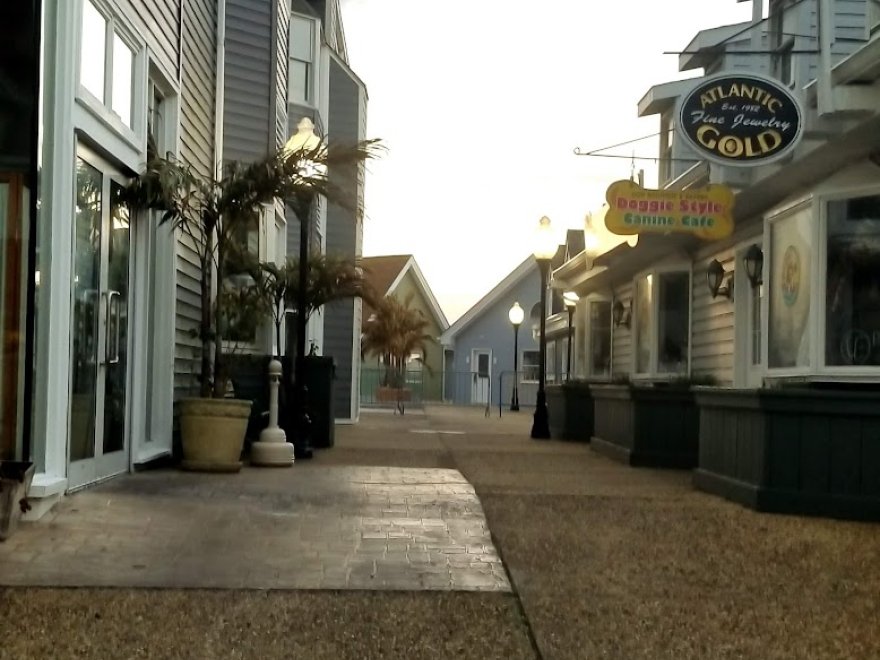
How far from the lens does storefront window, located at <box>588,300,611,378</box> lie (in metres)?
19.0

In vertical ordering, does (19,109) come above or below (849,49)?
below

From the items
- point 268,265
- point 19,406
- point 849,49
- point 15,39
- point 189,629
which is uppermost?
point 849,49

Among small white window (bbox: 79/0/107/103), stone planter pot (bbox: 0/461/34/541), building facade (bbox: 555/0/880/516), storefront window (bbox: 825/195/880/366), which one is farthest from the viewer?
storefront window (bbox: 825/195/880/366)

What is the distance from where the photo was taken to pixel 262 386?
42.0ft

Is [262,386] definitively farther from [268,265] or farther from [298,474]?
[298,474]

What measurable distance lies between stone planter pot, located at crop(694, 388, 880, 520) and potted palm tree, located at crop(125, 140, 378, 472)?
163 inches

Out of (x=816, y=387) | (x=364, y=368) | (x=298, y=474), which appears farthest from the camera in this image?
(x=364, y=368)

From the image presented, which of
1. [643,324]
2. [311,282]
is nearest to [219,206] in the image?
[311,282]

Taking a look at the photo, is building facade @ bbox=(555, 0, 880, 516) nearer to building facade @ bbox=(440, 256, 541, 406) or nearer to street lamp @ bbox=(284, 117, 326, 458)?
street lamp @ bbox=(284, 117, 326, 458)

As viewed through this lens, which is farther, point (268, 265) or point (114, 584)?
point (268, 265)

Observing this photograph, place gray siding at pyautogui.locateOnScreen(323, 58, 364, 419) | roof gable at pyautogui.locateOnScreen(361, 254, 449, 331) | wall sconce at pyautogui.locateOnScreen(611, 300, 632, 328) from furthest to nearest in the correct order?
roof gable at pyautogui.locateOnScreen(361, 254, 449, 331) → gray siding at pyautogui.locateOnScreen(323, 58, 364, 419) → wall sconce at pyautogui.locateOnScreen(611, 300, 632, 328)

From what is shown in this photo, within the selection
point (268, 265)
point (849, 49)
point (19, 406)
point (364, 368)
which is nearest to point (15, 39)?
point (19, 406)

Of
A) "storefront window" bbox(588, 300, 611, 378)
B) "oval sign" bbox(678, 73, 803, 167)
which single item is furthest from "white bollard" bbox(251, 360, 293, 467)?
"storefront window" bbox(588, 300, 611, 378)

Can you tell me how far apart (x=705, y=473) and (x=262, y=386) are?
18.2 feet
